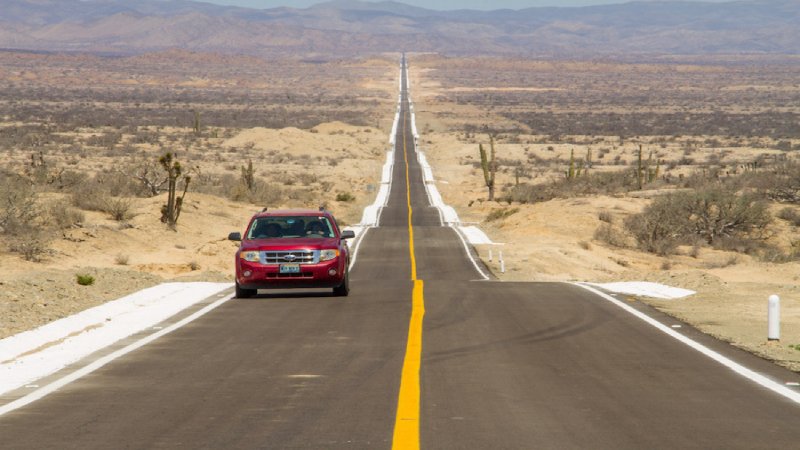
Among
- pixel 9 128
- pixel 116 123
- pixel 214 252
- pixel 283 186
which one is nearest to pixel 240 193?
pixel 283 186

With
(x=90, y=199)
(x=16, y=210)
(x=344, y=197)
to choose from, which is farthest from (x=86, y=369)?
(x=344, y=197)

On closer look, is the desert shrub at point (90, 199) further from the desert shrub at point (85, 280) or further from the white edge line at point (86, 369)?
the white edge line at point (86, 369)

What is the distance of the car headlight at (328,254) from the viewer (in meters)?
19.5

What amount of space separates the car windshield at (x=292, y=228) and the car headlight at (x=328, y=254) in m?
0.97

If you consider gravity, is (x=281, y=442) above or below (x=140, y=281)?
above

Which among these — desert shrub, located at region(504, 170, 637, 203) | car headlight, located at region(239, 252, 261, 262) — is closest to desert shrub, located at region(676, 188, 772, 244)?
desert shrub, located at region(504, 170, 637, 203)

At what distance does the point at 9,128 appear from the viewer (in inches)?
3885

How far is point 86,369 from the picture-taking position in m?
11.9

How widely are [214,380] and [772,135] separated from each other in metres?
108

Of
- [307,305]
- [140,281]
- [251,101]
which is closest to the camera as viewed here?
[307,305]

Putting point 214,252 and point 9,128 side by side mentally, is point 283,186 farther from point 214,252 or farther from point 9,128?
point 9,128

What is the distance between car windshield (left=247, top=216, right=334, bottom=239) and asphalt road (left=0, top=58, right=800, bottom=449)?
2796 mm

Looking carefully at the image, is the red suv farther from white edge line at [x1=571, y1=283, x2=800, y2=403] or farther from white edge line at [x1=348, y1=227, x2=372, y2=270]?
white edge line at [x1=348, y1=227, x2=372, y2=270]

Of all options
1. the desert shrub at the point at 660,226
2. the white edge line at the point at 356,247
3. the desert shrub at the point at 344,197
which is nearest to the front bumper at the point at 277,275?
the white edge line at the point at 356,247
